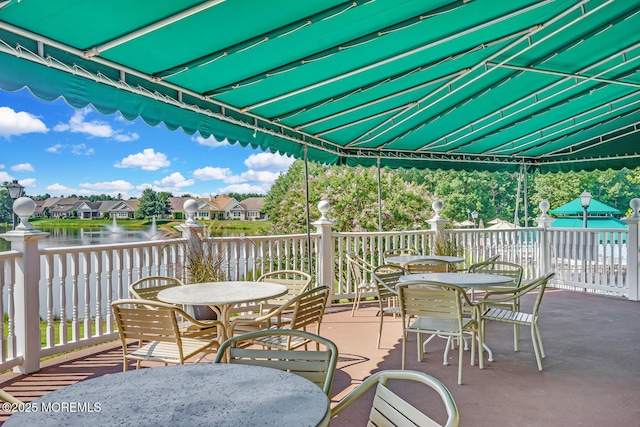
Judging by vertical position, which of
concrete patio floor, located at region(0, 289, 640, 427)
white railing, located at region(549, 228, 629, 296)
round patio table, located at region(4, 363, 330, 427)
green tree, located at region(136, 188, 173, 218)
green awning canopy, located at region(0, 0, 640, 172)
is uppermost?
green awning canopy, located at region(0, 0, 640, 172)

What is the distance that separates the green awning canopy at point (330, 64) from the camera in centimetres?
304

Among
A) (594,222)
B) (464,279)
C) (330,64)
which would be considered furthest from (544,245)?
(594,222)

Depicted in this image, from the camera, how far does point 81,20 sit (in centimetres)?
286

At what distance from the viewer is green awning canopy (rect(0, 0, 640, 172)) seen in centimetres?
304

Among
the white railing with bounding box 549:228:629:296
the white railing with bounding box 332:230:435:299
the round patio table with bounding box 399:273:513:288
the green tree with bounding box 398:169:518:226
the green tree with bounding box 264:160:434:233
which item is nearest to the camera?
the round patio table with bounding box 399:273:513:288

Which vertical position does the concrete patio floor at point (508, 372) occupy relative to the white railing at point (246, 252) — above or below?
below

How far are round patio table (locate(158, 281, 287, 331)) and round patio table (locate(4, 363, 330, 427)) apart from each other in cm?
153

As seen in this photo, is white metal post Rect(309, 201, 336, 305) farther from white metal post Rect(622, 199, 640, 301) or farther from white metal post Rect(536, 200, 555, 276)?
white metal post Rect(622, 199, 640, 301)

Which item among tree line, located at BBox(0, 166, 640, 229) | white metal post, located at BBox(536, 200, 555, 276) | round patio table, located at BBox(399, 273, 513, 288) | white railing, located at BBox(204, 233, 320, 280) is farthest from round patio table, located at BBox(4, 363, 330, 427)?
white metal post, located at BBox(536, 200, 555, 276)

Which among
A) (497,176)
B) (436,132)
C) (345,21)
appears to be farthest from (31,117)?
(345,21)

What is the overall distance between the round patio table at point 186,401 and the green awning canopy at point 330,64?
2.07 metres

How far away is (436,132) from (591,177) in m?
29.0

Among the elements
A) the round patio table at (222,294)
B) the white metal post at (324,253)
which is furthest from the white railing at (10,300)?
the white metal post at (324,253)

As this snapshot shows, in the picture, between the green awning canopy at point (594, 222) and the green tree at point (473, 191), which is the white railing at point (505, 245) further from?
the green tree at point (473, 191)
